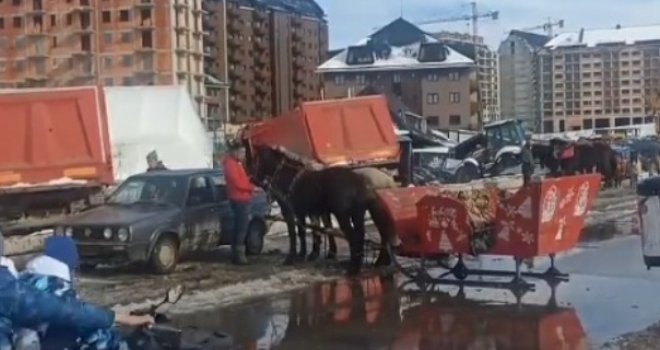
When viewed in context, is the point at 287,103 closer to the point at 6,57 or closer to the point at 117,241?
the point at 6,57

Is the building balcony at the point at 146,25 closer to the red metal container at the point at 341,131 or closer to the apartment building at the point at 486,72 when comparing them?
the apartment building at the point at 486,72

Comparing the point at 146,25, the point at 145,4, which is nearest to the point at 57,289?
the point at 146,25

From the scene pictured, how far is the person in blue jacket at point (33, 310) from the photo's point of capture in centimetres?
458

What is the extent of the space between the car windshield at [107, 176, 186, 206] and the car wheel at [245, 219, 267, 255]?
1.59 metres

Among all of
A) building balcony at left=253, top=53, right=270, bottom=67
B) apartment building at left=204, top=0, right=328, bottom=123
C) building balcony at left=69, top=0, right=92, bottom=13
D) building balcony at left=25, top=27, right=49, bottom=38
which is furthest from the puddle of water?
building balcony at left=253, top=53, right=270, bottom=67

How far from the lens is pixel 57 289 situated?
4.81 meters

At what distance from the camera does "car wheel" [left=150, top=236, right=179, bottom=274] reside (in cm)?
1513

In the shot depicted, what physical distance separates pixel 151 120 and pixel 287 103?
367 ft

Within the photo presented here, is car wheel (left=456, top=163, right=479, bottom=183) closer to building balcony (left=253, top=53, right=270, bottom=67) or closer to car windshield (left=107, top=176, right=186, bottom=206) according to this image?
car windshield (left=107, top=176, right=186, bottom=206)

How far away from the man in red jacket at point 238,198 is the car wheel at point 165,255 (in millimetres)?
958

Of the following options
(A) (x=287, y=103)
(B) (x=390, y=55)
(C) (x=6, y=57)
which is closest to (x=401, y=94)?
(B) (x=390, y=55)

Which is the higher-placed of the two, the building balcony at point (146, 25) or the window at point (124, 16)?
the window at point (124, 16)

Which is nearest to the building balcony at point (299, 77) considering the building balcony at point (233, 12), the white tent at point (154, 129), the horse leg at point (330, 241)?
the building balcony at point (233, 12)

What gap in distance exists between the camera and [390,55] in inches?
4616
